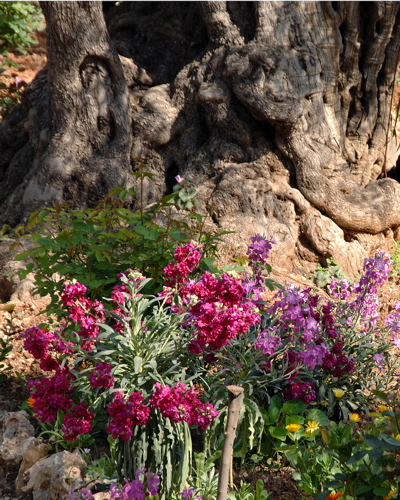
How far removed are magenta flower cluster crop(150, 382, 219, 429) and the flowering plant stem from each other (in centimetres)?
32

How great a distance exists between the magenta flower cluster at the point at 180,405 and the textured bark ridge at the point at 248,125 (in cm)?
340

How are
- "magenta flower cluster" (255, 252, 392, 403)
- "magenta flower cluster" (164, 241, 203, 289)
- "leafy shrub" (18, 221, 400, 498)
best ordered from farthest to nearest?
"magenta flower cluster" (255, 252, 392, 403), "magenta flower cluster" (164, 241, 203, 289), "leafy shrub" (18, 221, 400, 498)

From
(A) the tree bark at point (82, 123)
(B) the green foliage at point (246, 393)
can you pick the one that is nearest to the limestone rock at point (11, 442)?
(B) the green foliage at point (246, 393)

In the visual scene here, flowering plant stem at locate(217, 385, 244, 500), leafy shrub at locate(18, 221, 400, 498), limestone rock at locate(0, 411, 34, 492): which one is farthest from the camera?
limestone rock at locate(0, 411, 34, 492)

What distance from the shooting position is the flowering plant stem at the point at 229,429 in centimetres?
199

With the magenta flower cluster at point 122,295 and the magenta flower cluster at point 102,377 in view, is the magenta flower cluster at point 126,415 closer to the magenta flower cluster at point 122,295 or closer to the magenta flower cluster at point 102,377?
the magenta flower cluster at point 102,377

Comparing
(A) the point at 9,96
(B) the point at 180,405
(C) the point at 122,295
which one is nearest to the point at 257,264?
(C) the point at 122,295

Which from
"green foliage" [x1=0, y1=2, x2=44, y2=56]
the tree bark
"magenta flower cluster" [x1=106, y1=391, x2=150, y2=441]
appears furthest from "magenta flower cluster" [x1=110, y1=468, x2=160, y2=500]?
"green foliage" [x1=0, y1=2, x2=44, y2=56]

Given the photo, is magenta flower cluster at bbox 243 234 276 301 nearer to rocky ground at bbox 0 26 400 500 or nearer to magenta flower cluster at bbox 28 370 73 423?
rocky ground at bbox 0 26 400 500

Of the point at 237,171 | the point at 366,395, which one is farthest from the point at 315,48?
the point at 366,395

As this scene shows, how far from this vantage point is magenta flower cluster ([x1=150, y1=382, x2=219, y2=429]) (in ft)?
7.64

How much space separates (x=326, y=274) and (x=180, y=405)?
3831mm

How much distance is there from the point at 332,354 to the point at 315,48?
13.3ft

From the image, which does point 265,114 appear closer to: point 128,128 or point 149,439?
point 128,128
